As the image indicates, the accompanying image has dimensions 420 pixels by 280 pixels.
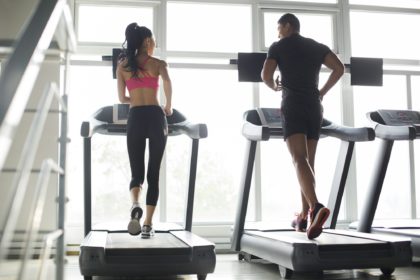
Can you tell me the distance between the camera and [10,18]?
5.08m

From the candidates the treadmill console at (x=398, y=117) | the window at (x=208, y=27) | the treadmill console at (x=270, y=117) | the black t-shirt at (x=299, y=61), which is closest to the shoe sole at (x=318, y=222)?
the black t-shirt at (x=299, y=61)

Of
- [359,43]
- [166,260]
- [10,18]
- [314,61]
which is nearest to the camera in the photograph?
[166,260]

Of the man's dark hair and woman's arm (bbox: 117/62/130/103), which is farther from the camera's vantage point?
woman's arm (bbox: 117/62/130/103)

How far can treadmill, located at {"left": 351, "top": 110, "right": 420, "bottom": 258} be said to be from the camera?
4.07m

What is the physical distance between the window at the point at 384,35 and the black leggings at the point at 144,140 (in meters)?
3.39

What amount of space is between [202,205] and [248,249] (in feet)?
4.77

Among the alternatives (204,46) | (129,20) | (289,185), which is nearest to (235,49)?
(204,46)

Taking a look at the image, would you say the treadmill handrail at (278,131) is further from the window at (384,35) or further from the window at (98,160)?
the window at (384,35)

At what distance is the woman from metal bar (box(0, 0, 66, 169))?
2.34 metres

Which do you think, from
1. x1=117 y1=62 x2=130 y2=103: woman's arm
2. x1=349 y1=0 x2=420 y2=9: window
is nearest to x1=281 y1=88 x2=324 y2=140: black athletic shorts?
x1=117 y1=62 x2=130 y2=103: woman's arm

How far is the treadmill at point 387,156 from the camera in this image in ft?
13.4

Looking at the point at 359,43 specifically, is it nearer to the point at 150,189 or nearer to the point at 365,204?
the point at 365,204

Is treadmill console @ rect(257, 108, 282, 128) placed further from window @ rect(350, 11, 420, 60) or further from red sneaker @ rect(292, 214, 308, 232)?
window @ rect(350, 11, 420, 60)

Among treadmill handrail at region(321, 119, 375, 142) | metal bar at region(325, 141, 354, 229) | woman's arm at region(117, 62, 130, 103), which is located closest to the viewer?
woman's arm at region(117, 62, 130, 103)
